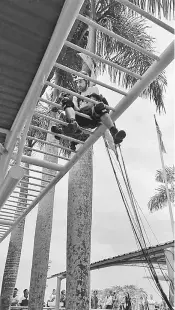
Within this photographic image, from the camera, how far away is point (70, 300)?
523 cm

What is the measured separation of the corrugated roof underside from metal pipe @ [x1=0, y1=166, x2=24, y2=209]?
0.75 metres

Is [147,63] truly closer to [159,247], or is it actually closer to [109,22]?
[109,22]

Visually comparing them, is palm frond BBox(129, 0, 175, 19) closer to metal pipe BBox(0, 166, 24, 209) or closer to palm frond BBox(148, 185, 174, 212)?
metal pipe BBox(0, 166, 24, 209)

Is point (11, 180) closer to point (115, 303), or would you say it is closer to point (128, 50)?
point (128, 50)

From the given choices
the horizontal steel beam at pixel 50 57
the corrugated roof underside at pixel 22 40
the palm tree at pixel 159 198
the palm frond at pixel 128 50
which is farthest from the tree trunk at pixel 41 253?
the palm tree at pixel 159 198

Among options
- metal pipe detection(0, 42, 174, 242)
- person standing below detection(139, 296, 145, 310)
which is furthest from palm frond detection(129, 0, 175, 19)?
person standing below detection(139, 296, 145, 310)

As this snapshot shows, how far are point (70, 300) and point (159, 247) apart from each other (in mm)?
3540

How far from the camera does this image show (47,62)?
2.84m

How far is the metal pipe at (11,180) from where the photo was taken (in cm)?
359

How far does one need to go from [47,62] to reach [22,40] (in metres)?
0.31

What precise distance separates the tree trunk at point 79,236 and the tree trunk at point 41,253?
129 cm

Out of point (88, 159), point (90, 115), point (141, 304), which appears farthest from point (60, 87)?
point (141, 304)

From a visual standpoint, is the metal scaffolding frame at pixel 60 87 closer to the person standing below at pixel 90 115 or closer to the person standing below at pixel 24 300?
the person standing below at pixel 90 115

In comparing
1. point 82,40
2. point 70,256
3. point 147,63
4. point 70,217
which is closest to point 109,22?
point 82,40
